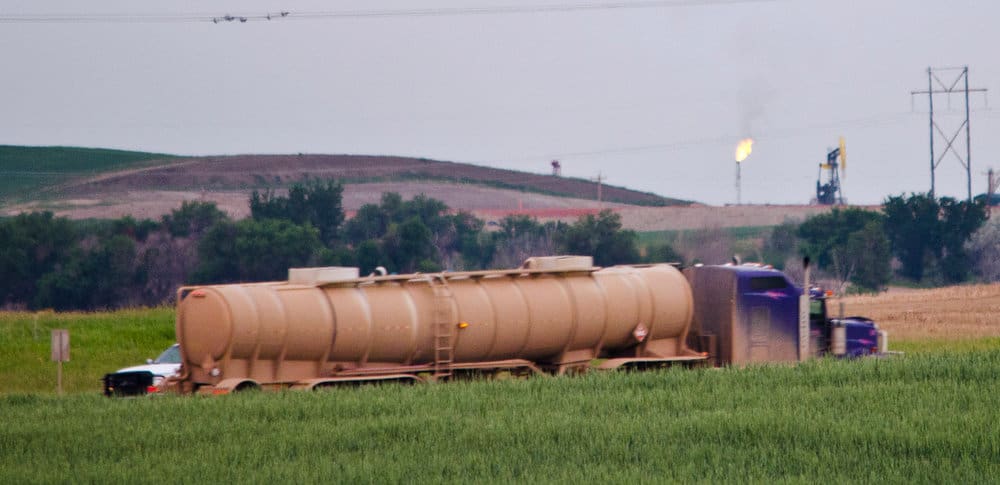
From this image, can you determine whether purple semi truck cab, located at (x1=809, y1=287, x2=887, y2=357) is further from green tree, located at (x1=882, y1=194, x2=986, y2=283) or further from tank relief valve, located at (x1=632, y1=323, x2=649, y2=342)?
green tree, located at (x1=882, y1=194, x2=986, y2=283)

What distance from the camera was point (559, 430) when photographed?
17.6 meters

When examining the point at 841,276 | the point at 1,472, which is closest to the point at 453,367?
the point at 1,472

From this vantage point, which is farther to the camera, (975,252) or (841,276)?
(975,252)

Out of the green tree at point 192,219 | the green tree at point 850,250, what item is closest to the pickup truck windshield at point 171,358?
the green tree at point 850,250

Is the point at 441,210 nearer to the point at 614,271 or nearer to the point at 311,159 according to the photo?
the point at 311,159

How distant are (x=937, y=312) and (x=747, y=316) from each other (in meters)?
27.8

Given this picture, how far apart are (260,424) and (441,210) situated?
86991 millimetres

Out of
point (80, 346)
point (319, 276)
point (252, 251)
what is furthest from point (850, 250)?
point (319, 276)

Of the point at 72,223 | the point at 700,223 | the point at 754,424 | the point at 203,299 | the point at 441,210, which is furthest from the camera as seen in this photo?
the point at 441,210

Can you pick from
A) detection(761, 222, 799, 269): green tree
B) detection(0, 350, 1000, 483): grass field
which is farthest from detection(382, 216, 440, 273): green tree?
detection(0, 350, 1000, 483): grass field

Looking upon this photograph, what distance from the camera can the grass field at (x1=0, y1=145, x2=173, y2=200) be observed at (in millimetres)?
110688

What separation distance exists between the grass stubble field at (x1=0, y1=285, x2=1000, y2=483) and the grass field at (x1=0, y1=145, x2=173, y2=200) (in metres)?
89.6

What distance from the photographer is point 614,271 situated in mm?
27562

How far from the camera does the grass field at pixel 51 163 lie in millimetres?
110688
